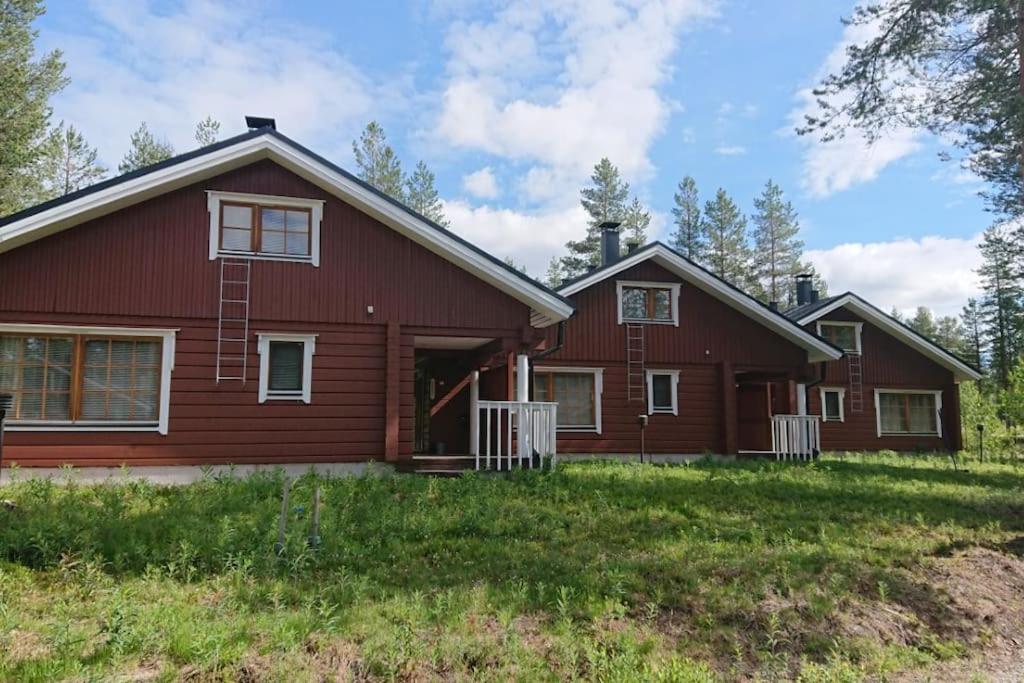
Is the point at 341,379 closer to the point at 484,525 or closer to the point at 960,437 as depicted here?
the point at 484,525

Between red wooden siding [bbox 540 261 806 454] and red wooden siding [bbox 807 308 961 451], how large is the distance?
4.18m

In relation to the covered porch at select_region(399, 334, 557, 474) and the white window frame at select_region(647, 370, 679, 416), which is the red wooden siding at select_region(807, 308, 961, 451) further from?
the covered porch at select_region(399, 334, 557, 474)

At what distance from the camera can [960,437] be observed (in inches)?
891

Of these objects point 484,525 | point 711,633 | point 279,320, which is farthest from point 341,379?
point 711,633

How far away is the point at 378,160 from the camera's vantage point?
3628 centimetres

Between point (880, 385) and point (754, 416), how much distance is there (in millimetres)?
5289

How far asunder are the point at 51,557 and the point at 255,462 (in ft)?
16.1

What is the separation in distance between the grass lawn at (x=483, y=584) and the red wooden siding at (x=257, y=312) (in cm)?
126

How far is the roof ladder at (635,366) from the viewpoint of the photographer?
57.8ft

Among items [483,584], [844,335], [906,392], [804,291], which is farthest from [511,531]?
[804,291]

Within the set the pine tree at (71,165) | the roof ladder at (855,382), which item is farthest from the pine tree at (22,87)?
the roof ladder at (855,382)

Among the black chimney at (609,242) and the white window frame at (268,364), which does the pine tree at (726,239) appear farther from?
the white window frame at (268,364)

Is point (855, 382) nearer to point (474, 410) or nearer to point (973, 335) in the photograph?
point (474, 410)

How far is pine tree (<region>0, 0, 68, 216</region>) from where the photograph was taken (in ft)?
72.4
